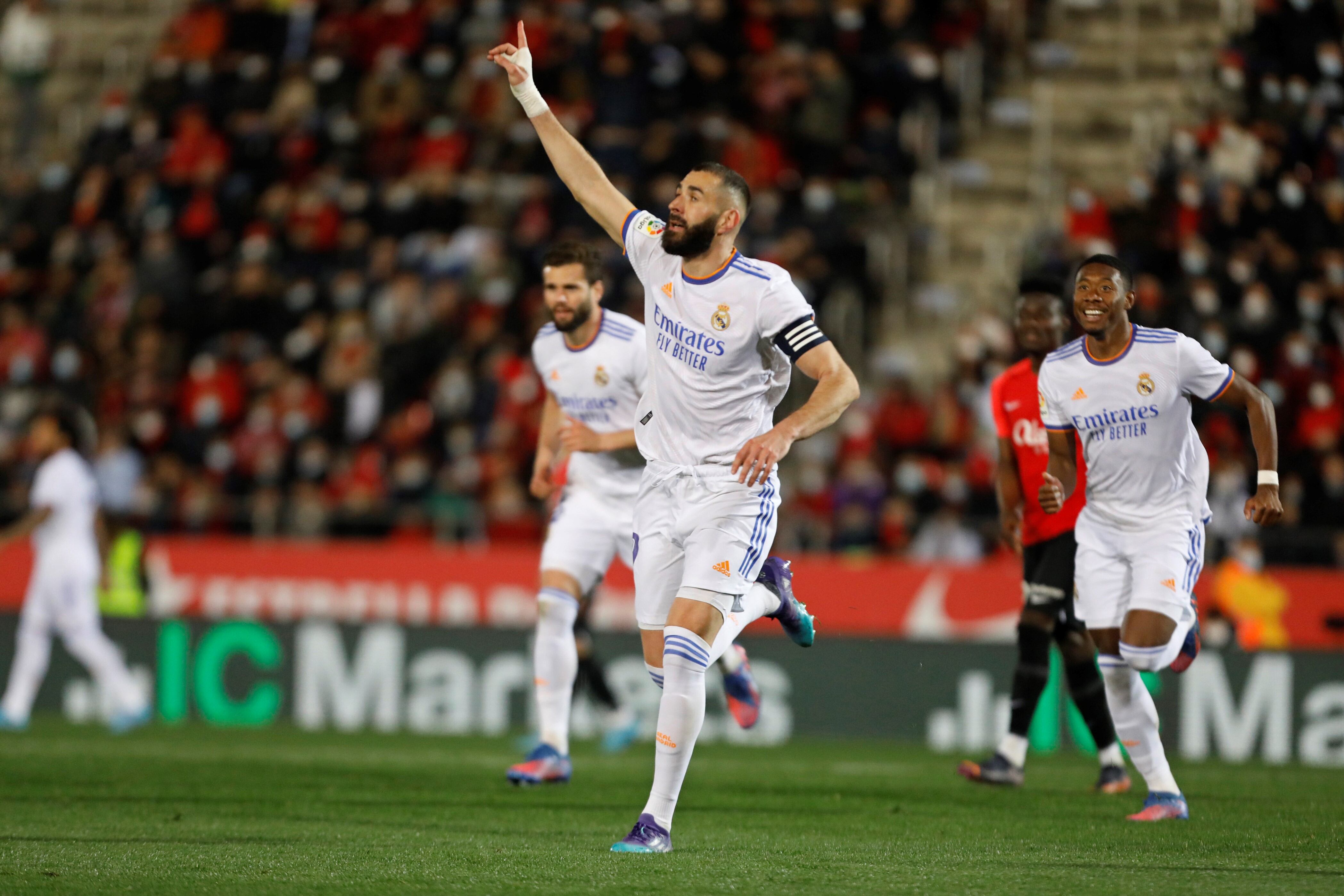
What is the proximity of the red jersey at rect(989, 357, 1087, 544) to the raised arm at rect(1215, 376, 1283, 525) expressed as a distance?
1.78 m

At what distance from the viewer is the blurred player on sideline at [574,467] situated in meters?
9.51

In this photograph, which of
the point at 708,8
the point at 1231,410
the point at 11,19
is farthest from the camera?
the point at 11,19

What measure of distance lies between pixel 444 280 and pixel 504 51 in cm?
1197

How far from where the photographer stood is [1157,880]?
6.20m

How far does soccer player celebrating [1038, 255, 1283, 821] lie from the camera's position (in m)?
8.30

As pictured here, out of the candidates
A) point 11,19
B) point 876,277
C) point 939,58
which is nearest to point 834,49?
point 939,58

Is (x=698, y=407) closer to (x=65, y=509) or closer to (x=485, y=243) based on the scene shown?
(x=65, y=509)

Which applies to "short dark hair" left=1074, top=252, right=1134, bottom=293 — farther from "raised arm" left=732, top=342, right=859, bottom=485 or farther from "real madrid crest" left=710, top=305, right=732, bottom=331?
"real madrid crest" left=710, top=305, right=732, bottom=331

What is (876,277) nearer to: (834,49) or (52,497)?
(834,49)

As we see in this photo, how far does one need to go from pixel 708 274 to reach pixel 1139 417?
7.97ft

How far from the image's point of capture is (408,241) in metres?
20.1

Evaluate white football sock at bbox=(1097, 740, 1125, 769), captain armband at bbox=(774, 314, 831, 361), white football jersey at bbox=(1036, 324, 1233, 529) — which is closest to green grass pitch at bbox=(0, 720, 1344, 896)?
white football sock at bbox=(1097, 740, 1125, 769)

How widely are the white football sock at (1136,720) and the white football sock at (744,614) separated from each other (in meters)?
1.87

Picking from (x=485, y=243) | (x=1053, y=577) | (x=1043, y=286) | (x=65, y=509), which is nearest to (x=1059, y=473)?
(x=1053, y=577)
